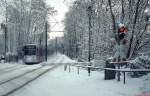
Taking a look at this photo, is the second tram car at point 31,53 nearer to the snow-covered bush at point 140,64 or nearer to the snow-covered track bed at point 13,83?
the snow-covered track bed at point 13,83

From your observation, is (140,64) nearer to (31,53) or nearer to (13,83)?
(13,83)

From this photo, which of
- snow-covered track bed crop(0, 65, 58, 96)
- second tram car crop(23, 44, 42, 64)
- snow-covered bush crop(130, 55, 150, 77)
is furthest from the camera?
second tram car crop(23, 44, 42, 64)

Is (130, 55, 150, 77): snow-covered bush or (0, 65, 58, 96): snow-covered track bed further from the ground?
(130, 55, 150, 77): snow-covered bush

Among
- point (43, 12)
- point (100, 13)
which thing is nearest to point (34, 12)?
point (43, 12)

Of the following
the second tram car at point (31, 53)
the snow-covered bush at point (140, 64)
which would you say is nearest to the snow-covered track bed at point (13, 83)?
the snow-covered bush at point (140, 64)

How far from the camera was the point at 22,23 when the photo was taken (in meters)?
82.9

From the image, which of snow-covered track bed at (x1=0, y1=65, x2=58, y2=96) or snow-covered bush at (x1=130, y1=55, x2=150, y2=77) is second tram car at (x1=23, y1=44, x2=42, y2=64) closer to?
snow-covered track bed at (x1=0, y1=65, x2=58, y2=96)

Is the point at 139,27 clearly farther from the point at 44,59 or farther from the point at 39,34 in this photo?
the point at 39,34

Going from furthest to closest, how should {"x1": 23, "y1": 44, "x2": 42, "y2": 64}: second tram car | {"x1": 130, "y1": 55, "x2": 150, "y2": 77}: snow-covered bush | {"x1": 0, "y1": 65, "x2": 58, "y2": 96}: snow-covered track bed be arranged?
{"x1": 23, "y1": 44, "x2": 42, "y2": 64}: second tram car → {"x1": 130, "y1": 55, "x2": 150, "y2": 77}: snow-covered bush → {"x1": 0, "y1": 65, "x2": 58, "y2": 96}: snow-covered track bed

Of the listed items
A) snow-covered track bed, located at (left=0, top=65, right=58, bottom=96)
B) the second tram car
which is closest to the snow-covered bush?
snow-covered track bed, located at (left=0, top=65, right=58, bottom=96)

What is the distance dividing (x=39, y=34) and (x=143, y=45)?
5897cm

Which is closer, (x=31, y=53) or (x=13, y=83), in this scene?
(x=13, y=83)

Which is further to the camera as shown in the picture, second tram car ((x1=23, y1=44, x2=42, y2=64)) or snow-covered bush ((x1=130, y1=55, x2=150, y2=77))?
second tram car ((x1=23, y1=44, x2=42, y2=64))

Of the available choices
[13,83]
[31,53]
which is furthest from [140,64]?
[31,53]
